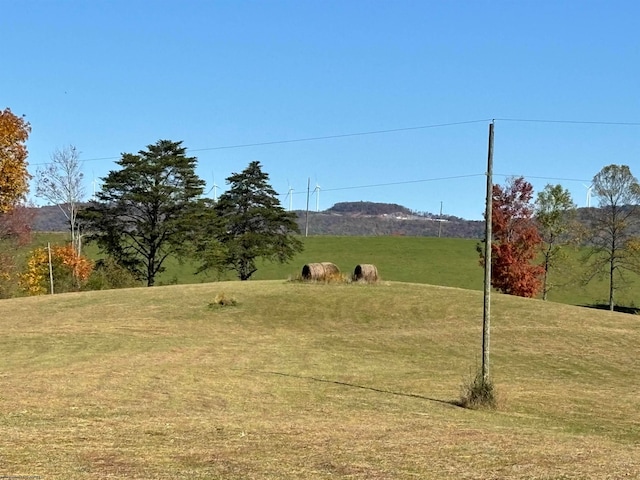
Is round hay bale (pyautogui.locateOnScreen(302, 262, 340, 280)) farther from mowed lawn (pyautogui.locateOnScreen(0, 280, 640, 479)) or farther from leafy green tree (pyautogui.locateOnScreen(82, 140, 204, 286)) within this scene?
leafy green tree (pyautogui.locateOnScreen(82, 140, 204, 286))

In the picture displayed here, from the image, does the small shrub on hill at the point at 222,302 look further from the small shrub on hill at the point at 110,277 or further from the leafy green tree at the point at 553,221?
the leafy green tree at the point at 553,221

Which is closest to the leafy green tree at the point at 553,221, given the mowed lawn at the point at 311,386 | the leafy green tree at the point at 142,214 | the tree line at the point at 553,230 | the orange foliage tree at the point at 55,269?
the tree line at the point at 553,230

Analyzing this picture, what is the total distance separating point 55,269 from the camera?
71.9 m

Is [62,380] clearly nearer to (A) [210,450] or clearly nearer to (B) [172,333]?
(A) [210,450]

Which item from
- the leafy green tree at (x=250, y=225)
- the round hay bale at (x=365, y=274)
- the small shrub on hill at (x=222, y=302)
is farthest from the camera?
the leafy green tree at (x=250, y=225)

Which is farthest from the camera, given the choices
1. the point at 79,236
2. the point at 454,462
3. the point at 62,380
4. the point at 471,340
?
the point at 79,236

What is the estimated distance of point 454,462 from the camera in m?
10.8

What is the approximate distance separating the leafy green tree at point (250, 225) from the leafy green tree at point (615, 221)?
1330 inches

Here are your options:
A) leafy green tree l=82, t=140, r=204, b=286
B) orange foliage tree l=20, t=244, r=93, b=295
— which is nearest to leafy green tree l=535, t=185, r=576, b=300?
leafy green tree l=82, t=140, r=204, b=286

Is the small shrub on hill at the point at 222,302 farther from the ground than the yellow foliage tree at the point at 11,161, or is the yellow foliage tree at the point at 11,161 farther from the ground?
the yellow foliage tree at the point at 11,161

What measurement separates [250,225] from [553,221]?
34.3 metres

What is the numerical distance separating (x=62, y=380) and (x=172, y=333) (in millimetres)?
14779

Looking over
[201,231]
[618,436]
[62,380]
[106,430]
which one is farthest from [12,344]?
[201,231]

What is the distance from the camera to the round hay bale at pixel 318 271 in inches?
1967
